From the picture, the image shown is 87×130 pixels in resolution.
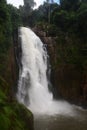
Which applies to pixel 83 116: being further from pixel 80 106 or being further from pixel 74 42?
pixel 74 42

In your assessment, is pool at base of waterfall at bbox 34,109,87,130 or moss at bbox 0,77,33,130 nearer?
moss at bbox 0,77,33,130

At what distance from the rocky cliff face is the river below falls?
5.50m

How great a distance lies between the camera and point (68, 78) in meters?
28.5

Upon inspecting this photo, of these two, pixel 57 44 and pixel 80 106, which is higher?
pixel 57 44

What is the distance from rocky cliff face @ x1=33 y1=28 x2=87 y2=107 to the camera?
27875 millimetres

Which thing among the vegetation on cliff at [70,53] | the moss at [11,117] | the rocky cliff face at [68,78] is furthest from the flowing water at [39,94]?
the moss at [11,117]

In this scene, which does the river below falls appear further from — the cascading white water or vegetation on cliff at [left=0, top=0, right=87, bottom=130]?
vegetation on cliff at [left=0, top=0, right=87, bottom=130]

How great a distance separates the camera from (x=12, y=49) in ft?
88.9

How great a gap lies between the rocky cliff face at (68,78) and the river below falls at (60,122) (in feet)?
18.0

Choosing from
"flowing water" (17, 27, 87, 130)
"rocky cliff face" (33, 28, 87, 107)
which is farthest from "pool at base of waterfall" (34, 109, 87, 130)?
"rocky cliff face" (33, 28, 87, 107)

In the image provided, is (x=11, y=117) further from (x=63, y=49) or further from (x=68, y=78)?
(x=63, y=49)

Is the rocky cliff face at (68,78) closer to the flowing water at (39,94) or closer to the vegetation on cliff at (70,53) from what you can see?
the vegetation on cliff at (70,53)

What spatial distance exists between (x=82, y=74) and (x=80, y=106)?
340cm

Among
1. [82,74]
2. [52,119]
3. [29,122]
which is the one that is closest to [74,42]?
[82,74]
